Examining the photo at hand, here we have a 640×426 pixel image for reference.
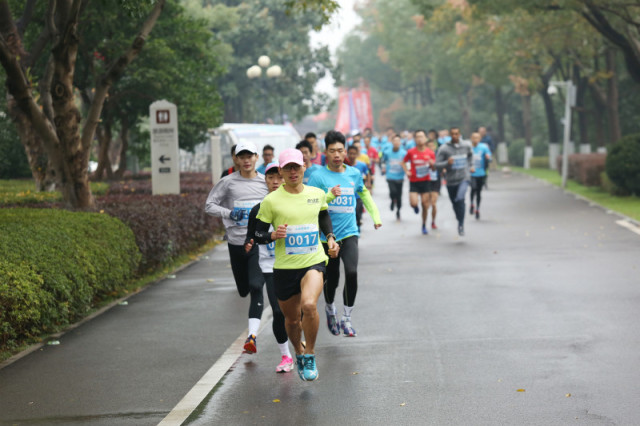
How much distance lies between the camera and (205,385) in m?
7.72

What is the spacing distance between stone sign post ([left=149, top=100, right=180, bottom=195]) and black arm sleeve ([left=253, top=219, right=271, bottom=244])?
13.5 metres

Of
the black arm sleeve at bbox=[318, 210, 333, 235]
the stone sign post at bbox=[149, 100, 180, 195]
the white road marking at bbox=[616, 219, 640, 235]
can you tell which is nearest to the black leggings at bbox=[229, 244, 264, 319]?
the black arm sleeve at bbox=[318, 210, 333, 235]

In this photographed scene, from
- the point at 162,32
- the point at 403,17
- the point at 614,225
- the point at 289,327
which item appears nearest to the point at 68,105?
the point at 289,327

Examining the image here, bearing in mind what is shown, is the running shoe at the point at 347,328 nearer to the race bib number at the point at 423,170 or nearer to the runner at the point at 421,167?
the runner at the point at 421,167

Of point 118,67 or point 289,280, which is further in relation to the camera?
point 118,67

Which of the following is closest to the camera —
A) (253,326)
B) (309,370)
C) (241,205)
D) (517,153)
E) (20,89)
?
(309,370)

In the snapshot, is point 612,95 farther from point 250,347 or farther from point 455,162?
point 250,347

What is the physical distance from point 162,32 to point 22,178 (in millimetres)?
6549

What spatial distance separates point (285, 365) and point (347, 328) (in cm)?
145

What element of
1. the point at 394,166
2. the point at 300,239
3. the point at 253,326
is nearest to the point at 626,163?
the point at 394,166

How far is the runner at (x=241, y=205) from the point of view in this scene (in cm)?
935

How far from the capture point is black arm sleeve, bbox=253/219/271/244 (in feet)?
25.3

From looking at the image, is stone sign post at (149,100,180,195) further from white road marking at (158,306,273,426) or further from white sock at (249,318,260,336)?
white sock at (249,318,260,336)

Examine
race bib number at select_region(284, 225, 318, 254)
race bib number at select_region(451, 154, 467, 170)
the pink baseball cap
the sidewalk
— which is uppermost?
the pink baseball cap
